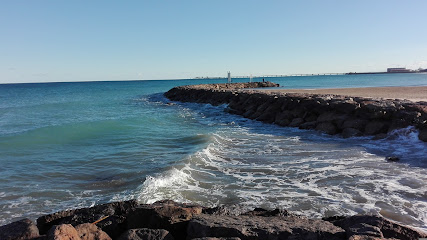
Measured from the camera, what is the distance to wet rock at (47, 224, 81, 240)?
10.1 feet

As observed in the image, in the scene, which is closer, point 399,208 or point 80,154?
point 399,208

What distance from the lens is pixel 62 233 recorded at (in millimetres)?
3146

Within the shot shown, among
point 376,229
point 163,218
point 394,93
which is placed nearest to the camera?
point 376,229

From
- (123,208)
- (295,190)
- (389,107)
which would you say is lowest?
(295,190)

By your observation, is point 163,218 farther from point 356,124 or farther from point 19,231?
point 356,124

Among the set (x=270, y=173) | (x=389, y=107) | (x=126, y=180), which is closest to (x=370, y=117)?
(x=389, y=107)

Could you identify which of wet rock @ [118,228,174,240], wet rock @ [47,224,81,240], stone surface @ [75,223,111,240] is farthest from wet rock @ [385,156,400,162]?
wet rock @ [47,224,81,240]

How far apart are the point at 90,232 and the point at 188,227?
115 cm


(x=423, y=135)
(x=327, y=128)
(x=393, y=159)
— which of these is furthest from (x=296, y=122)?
(x=393, y=159)

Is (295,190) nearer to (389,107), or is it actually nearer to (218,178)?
(218,178)

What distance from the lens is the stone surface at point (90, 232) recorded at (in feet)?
11.4

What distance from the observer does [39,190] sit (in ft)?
22.1

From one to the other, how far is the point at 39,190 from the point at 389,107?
1192 centimetres

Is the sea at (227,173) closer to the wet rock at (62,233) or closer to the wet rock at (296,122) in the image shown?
the wet rock at (296,122)
